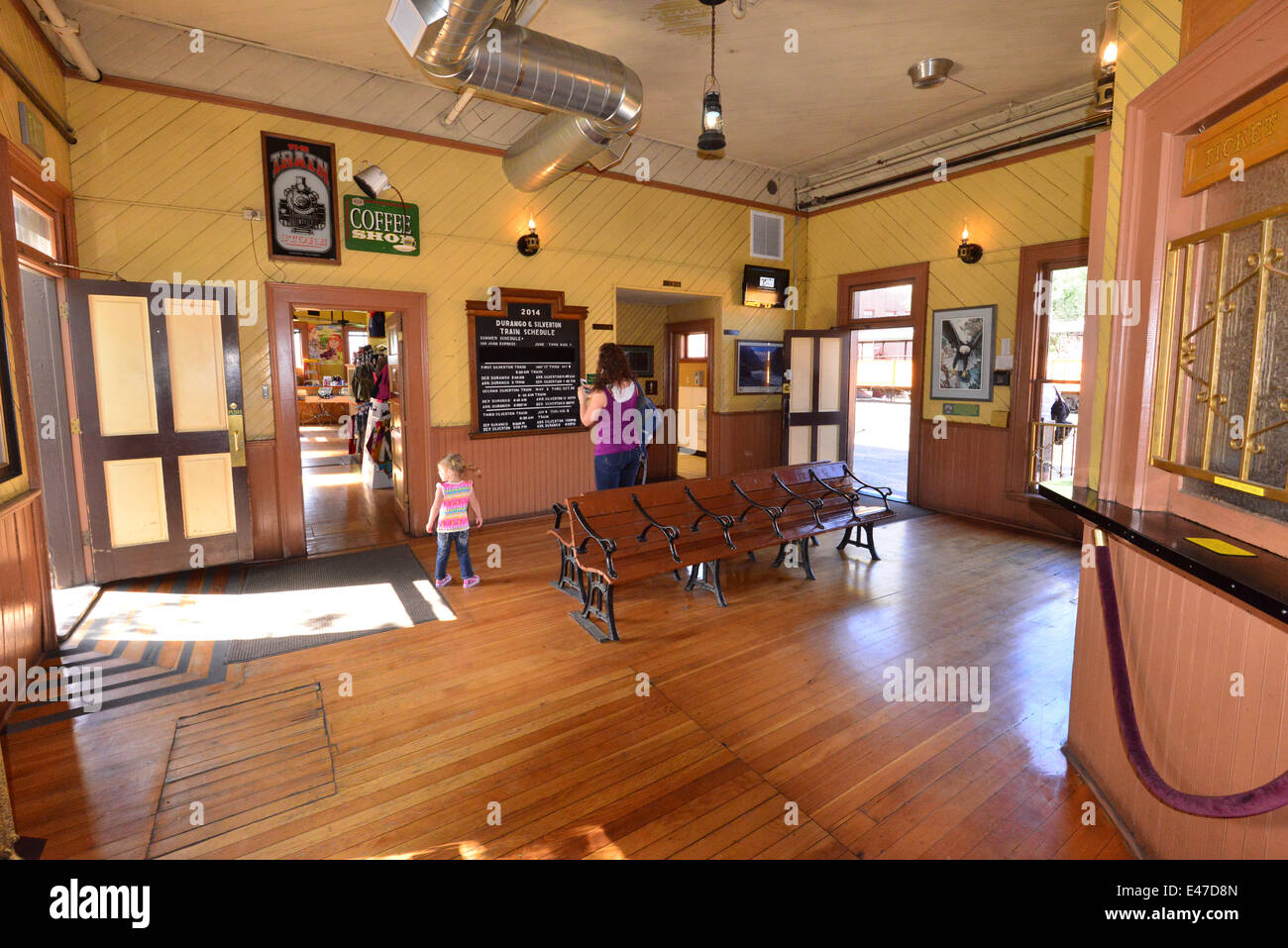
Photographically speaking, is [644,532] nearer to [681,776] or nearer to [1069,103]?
[681,776]

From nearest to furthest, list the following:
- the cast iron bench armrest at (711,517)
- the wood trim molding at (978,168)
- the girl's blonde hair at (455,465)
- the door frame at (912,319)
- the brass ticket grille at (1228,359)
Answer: the brass ticket grille at (1228,359) → the cast iron bench armrest at (711,517) → the girl's blonde hair at (455,465) → the wood trim molding at (978,168) → the door frame at (912,319)

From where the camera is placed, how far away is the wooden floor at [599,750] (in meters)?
2.28

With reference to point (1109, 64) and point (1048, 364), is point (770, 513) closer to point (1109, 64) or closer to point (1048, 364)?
point (1109, 64)

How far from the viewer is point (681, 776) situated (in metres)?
2.60

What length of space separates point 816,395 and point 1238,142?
6.60 meters

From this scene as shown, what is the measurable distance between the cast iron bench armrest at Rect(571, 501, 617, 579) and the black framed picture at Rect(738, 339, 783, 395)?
5004 millimetres

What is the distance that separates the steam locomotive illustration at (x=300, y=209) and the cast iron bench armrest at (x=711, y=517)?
13.3 ft

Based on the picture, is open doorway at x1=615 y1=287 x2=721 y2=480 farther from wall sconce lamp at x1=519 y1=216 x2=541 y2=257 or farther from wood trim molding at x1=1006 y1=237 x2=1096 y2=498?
wood trim molding at x1=1006 y1=237 x2=1096 y2=498

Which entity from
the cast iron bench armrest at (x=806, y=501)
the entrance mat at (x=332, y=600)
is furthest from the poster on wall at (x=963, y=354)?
the entrance mat at (x=332, y=600)

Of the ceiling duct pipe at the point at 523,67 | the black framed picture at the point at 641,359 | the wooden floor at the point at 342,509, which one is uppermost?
the ceiling duct pipe at the point at 523,67

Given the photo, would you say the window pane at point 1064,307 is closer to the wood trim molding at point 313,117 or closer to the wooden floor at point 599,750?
the wooden floor at point 599,750

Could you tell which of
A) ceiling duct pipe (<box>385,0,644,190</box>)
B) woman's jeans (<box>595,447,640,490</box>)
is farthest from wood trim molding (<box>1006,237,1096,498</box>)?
ceiling duct pipe (<box>385,0,644,190</box>)

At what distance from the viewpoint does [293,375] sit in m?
5.71

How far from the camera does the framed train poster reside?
540 cm
